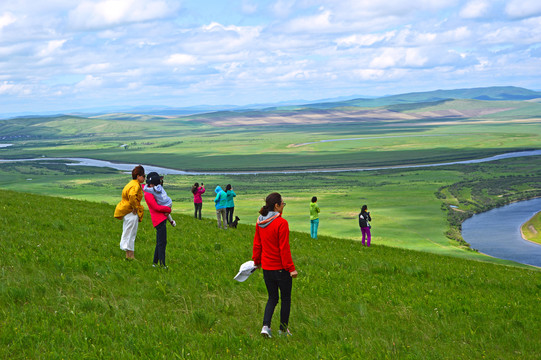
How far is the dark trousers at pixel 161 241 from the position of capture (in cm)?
1244

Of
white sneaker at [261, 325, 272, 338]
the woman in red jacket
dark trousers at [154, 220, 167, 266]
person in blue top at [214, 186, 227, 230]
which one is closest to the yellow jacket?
dark trousers at [154, 220, 167, 266]

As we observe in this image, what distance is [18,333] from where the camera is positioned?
25.3ft

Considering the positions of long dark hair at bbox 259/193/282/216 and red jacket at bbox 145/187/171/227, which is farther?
red jacket at bbox 145/187/171/227

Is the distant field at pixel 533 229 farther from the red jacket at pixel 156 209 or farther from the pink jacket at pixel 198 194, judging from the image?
the red jacket at pixel 156 209

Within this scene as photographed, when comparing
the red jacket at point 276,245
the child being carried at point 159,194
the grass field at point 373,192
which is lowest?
the grass field at point 373,192

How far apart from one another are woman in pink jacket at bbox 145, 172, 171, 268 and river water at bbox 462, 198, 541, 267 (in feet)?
159

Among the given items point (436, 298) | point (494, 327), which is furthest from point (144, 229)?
point (494, 327)

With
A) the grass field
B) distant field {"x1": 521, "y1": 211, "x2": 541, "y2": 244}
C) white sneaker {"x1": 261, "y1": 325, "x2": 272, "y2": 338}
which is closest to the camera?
white sneaker {"x1": 261, "y1": 325, "x2": 272, "y2": 338}

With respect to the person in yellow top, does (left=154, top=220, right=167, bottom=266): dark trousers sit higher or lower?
lower

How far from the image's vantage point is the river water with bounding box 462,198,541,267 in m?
56.1

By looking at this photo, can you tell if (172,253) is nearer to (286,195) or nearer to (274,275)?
(274,275)

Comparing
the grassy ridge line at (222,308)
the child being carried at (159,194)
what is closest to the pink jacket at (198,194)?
the grassy ridge line at (222,308)

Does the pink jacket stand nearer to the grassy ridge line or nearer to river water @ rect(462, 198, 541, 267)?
the grassy ridge line

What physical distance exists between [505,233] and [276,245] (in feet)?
221
